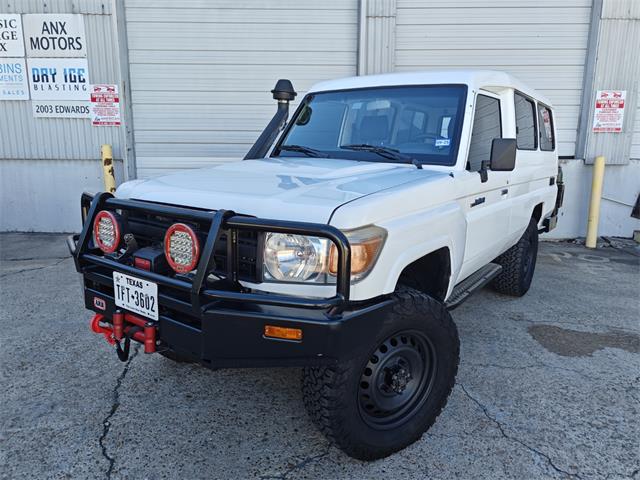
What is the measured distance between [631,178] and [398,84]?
641 cm

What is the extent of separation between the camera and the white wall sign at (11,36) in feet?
24.0

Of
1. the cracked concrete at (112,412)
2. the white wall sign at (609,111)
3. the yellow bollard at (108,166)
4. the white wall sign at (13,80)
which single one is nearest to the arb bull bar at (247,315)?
the cracked concrete at (112,412)

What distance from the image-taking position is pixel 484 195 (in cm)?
319

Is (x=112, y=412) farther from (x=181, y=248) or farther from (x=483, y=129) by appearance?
(x=483, y=129)

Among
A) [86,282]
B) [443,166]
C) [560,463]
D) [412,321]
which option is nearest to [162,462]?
[86,282]

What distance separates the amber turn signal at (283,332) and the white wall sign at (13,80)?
766cm

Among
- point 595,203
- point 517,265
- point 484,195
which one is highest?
point 484,195

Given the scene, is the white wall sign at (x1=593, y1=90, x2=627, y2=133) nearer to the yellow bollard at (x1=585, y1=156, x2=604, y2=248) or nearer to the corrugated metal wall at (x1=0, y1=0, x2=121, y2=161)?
the yellow bollard at (x1=585, y1=156, x2=604, y2=248)

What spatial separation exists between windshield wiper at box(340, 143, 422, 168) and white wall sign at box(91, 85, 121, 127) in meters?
5.74

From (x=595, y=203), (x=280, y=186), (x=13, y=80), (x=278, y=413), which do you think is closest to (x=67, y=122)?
(x=13, y=80)

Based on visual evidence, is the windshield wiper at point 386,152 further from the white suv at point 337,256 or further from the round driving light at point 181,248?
Result: the round driving light at point 181,248

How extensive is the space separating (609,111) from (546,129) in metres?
3.49

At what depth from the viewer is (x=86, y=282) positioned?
2.55 m

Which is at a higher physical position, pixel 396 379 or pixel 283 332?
pixel 283 332
